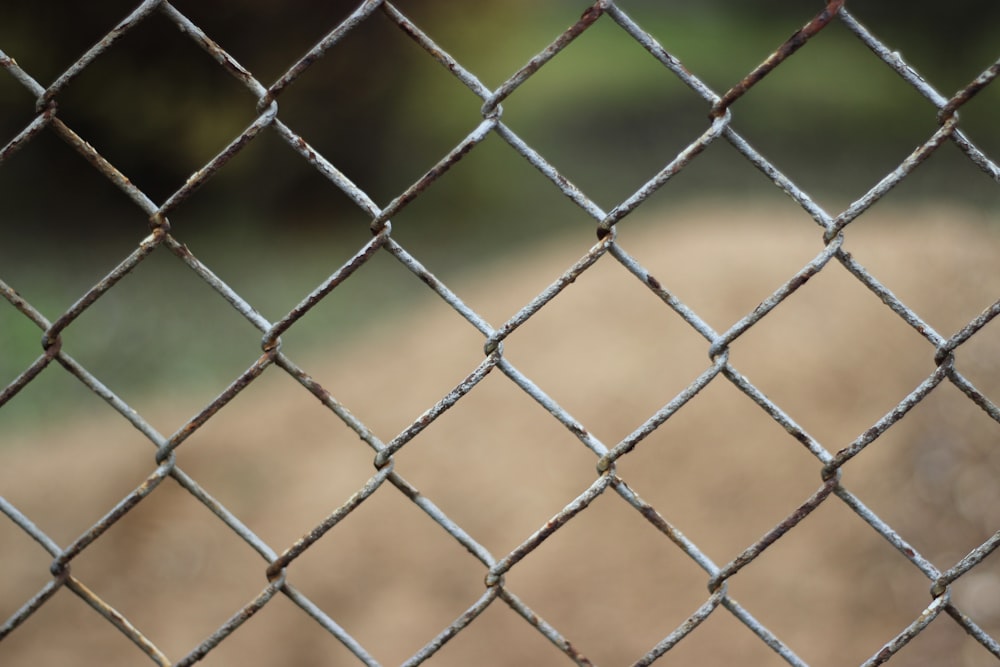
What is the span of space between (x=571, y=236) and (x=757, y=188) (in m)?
1.81

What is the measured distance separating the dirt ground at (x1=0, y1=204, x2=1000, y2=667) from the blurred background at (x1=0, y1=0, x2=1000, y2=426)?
89 cm

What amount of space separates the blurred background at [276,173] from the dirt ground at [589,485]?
2.92 feet

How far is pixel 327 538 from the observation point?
320cm

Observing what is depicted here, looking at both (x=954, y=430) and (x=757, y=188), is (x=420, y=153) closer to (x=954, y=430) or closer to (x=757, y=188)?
(x=757, y=188)

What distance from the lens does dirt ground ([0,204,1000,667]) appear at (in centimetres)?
274

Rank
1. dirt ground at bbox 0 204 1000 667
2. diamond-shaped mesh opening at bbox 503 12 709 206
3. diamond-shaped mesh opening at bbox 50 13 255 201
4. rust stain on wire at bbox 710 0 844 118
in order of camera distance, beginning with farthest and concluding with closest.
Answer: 1. diamond-shaped mesh opening at bbox 503 12 709 206
2. diamond-shaped mesh opening at bbox 50 13 255 201
3. dirt ground at bbox 0 204 1000 667
4. rust stain on wire at bbox 710 0 844 118

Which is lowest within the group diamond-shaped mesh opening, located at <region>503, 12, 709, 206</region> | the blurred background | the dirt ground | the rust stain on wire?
the rust stain on wire

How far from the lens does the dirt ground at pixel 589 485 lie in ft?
8.98

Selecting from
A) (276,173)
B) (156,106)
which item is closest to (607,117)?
(276,173)

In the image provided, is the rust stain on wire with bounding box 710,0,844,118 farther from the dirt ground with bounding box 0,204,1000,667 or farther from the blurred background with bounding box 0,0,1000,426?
the blurred background with bounding box 0,0,1000,426

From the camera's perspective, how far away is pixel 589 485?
11.8 ft

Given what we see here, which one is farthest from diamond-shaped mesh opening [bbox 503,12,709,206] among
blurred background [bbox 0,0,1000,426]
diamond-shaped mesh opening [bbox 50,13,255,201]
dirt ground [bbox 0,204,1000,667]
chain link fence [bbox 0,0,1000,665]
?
chain link fence [bbox 0,0,1000,665]

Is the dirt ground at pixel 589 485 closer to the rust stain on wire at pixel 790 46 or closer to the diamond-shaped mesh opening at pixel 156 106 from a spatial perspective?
the rust stain on wire at pixel 790 46

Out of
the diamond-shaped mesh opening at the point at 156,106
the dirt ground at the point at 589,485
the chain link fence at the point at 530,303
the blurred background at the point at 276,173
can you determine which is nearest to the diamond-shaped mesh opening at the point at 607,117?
the blurred background at the point at 276,173
